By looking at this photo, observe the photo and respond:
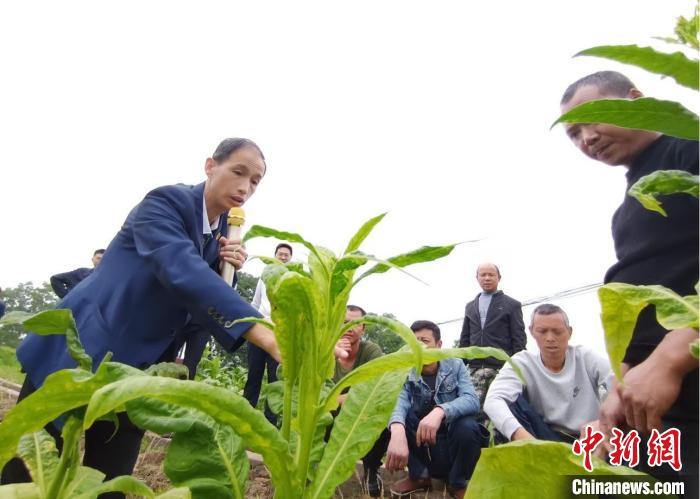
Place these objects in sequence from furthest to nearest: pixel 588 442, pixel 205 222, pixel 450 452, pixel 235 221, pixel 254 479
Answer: pixel 450 452
pixel 254 479
pixel 235 221
pixel 205 222
pixel 588 442

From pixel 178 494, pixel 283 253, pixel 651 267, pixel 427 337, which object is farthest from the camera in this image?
pixel 283 253

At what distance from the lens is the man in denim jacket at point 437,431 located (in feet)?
11.7

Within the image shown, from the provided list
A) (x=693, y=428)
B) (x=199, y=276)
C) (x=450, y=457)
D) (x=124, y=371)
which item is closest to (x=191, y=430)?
(x=124, y=371)

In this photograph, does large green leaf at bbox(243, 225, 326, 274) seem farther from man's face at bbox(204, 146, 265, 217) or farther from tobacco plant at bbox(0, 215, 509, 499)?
man's face at bbox(204, 146, 265, 217)

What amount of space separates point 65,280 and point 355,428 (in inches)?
93.8

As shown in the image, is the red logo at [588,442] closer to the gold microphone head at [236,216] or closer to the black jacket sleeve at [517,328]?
the gold microphone head at [236,216]

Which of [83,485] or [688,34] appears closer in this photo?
[688,34]

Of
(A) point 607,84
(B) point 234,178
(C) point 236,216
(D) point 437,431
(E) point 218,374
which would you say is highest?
(A) point 607,84

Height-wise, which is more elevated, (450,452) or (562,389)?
(562,389)

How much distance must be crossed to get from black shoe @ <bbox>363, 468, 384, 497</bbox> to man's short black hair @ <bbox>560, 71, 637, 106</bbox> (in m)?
2.98

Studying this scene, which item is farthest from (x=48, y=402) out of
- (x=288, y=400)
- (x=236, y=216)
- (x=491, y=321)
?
(x=491, y=321)

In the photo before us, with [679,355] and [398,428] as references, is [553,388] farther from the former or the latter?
[679,355]

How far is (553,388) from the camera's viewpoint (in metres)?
3.34

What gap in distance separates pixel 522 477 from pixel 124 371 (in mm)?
618
